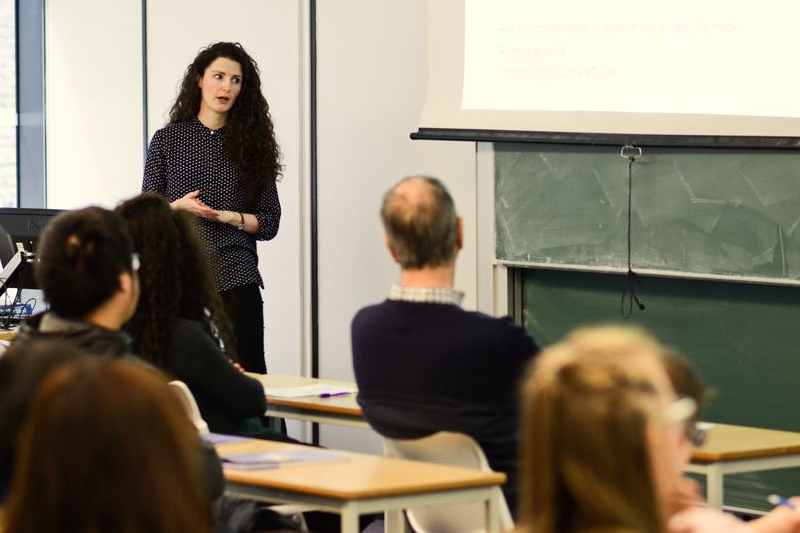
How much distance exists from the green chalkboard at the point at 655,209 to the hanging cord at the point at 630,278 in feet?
0.06

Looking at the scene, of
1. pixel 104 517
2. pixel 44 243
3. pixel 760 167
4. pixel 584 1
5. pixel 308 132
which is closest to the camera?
Result: pixel 104 517

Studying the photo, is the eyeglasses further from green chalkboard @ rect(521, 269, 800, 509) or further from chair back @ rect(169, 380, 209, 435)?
green chalkboard @ rect(521, 269, 800, 509)

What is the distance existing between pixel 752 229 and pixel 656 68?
0.64 meters

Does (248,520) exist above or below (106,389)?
below

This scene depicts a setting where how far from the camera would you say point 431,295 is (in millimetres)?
3057

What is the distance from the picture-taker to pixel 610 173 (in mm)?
5047

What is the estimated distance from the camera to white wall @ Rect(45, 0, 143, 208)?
22.9 ft

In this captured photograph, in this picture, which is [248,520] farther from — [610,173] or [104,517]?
[610,173]

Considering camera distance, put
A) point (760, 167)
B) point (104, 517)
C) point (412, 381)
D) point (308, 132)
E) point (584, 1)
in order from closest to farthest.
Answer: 1. point (104, 517)
2. point (412, 381)
3. point (760, 167)
4. point (584, 1)
5. point (308, 132)

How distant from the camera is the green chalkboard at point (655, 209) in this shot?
464 centimetres

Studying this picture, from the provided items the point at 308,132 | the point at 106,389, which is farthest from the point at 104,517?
the point at 308,132

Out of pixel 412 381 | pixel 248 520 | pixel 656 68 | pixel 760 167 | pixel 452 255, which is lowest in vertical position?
pixel 248 520

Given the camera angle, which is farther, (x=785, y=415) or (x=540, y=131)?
(x=540, y=131)

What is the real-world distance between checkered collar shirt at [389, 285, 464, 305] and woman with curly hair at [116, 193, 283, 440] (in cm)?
57
